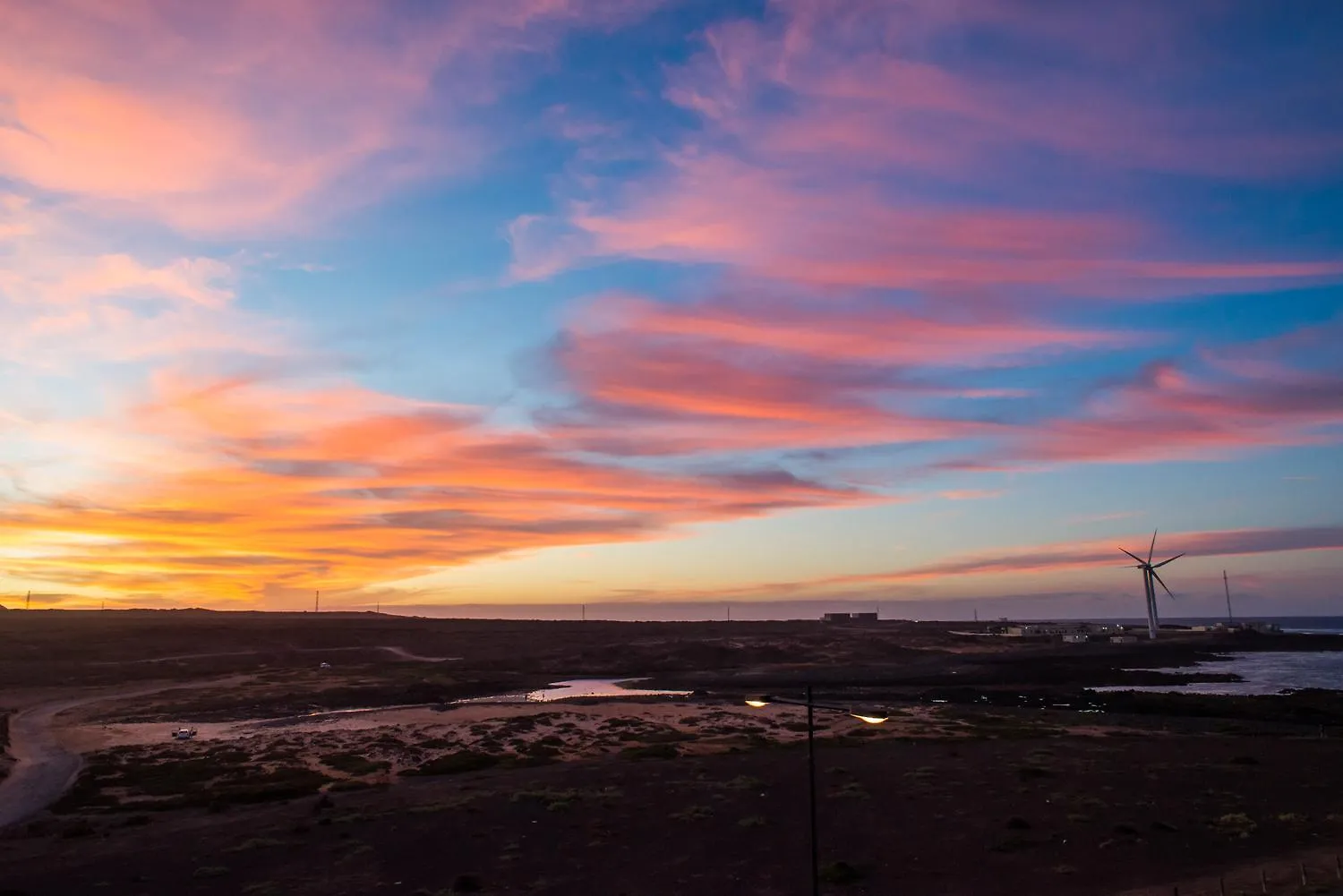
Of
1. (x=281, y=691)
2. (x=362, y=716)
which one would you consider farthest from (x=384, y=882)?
(x=281, y=691)

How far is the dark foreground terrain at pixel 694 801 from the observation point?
1510 inches

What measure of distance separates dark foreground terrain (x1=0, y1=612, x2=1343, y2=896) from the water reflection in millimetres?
12651

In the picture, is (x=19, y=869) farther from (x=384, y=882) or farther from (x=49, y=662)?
(x=49, y=662)

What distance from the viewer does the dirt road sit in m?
51.8

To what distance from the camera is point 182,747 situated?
7331cm

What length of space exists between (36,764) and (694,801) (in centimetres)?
5503

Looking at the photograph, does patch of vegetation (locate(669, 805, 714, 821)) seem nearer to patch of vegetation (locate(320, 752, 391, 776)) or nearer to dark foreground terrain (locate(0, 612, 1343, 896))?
dark foreground terrain (locate(0, 612, 1343, 896))

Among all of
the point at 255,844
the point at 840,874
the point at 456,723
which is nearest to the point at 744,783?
the point at 840,874

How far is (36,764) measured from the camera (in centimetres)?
6556

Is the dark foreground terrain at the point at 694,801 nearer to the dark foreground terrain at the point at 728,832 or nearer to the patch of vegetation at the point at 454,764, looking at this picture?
the dark foreground terrain at the point at 728,832

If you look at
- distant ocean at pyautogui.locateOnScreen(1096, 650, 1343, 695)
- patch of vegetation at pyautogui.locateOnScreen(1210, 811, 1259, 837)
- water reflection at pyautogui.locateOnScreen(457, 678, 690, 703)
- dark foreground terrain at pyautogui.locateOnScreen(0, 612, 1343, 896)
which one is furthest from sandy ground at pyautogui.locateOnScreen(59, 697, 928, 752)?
distant ocean at pyautogui.locateOnScreen(1096, 650, 1343, 695)

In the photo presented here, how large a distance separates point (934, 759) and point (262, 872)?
48.0 m

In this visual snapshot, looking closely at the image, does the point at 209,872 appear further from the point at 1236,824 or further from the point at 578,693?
the point at 578,693

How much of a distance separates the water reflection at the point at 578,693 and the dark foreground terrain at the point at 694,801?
12.7 m
